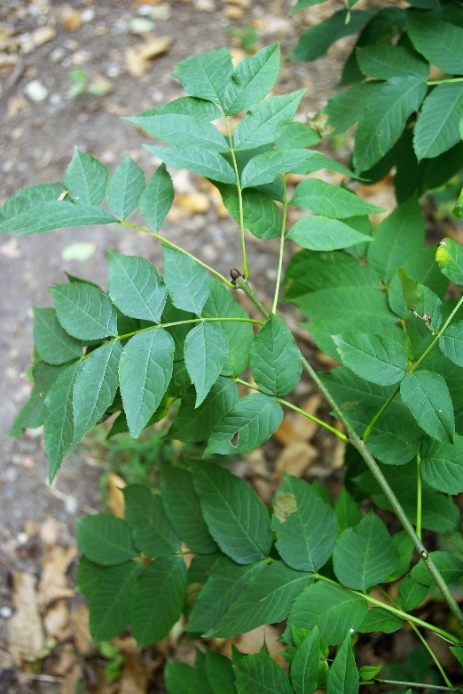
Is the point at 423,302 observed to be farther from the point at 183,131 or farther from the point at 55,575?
the point at 55,575

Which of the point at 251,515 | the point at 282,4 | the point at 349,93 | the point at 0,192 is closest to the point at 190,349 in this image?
the point at 251,515

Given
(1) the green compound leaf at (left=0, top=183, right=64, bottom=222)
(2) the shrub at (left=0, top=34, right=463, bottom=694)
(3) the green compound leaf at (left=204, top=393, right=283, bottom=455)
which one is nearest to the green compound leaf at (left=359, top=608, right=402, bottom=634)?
(2) the shrub at (left=0, top=34, right=463, bottom=694)

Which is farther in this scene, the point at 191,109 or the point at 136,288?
the point at 191,109

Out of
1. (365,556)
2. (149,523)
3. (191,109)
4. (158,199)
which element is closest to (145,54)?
(191,109)

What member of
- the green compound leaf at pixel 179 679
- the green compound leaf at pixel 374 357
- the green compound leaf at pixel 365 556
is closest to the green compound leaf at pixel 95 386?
the green compound leaf at pixel 374 357

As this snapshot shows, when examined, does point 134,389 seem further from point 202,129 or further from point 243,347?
point 202,129
